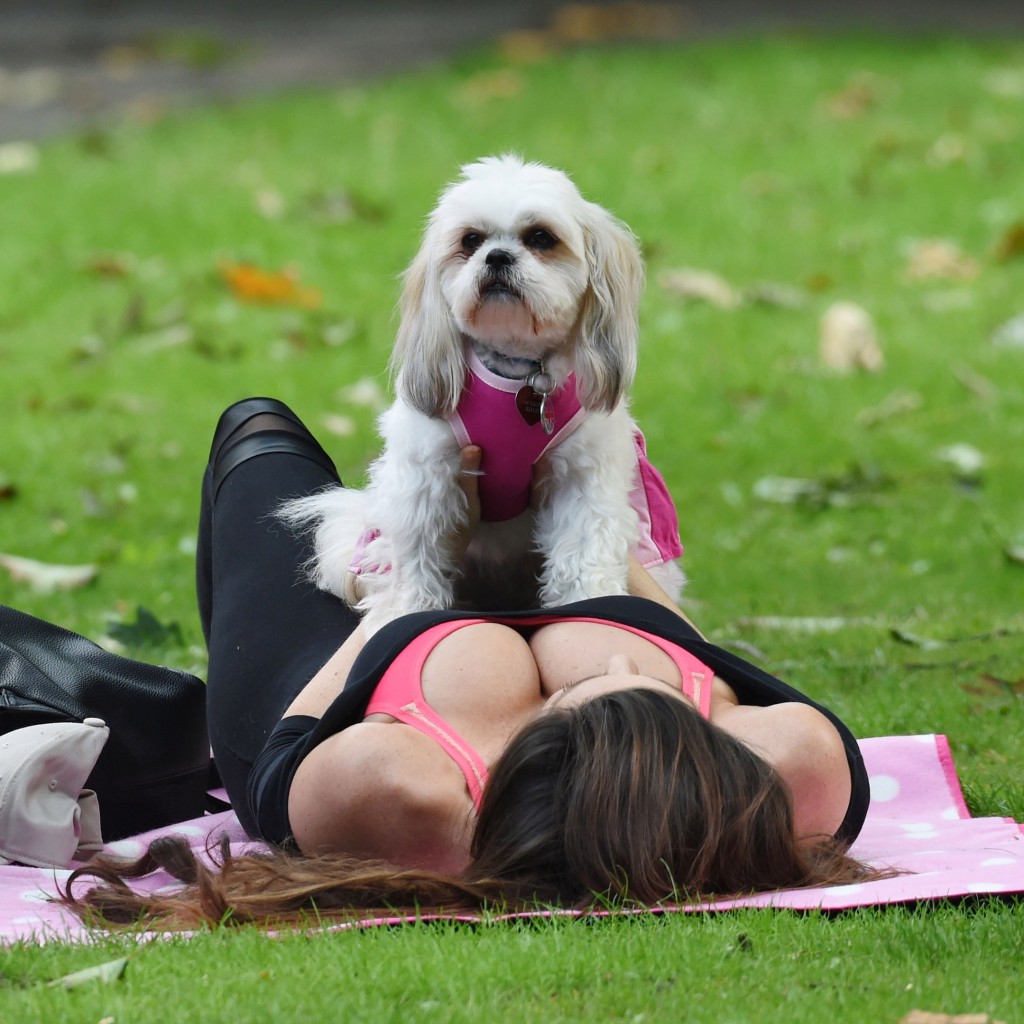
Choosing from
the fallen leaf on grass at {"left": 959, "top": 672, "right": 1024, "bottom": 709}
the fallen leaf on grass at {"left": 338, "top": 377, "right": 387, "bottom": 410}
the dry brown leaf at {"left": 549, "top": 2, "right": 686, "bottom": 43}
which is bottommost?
the fallen leaf on grass at {"left": 959, "top": 672, "right": 1024, "bottom": 709}

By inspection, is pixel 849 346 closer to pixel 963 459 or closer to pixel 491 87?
pixel 963 459

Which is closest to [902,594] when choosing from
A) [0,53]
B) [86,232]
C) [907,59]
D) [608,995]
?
[608,995]

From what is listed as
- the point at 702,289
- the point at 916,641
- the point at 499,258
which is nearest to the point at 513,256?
the point at 499,258

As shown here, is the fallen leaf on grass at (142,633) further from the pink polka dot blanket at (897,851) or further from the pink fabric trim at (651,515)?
the pink fabric trim at (651,515)

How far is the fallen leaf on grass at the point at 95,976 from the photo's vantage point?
250cm

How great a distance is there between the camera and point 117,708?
11.6 feet

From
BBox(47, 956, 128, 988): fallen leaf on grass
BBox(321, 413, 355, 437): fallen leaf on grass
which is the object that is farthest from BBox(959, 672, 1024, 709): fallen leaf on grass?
BBox(321, 413, 355, 437): fallen leaf on grass

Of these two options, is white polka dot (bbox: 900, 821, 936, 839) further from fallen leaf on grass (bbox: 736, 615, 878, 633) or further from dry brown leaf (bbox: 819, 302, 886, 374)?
dry brown leaf (bbox: 819, 302, 886, 374)

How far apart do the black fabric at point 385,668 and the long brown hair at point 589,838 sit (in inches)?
7.0

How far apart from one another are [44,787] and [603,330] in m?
1.54

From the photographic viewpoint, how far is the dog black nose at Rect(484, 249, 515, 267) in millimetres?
3674

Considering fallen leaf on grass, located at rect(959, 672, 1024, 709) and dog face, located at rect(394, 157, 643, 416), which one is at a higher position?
dog face, located at rect(394, 157, 643, 416)

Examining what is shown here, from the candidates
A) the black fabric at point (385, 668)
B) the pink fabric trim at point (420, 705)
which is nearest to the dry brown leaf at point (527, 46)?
the black fabric at point (385, 668)

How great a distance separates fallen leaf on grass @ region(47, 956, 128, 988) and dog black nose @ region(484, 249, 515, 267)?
5.68ft
